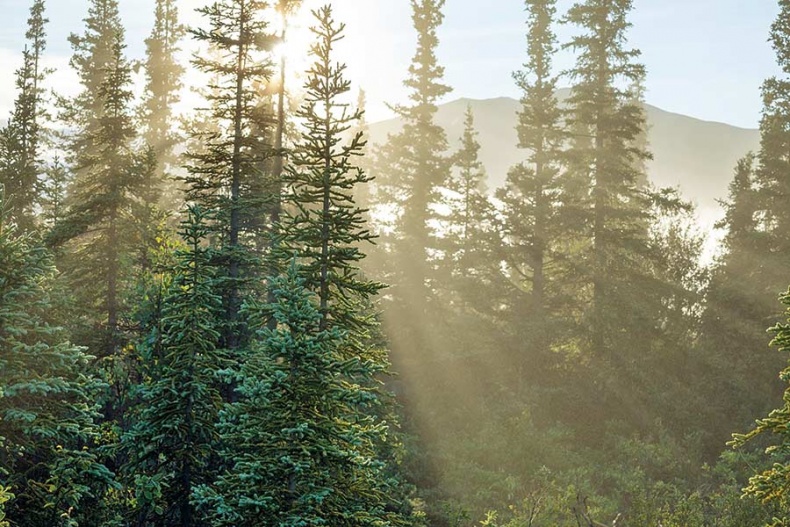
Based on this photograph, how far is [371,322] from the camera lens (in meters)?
11.6

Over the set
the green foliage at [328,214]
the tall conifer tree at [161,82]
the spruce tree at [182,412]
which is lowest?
the spruce tree at [182,412]

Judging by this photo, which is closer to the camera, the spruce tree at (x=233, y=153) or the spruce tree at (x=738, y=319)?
the spruce tree at (x=233, y=153)

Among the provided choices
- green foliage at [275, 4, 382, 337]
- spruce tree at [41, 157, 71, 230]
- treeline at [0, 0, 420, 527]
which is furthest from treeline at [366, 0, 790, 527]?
spruce tree at [41, 157, 71, 230]

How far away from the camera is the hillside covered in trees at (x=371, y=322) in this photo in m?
11.1

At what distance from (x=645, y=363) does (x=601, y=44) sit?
1684cm

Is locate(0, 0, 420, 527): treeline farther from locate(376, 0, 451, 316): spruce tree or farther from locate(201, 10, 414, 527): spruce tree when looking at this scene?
locate(376, 0, 451, 316): spruce tree

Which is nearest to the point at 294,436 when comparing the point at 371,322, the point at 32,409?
the point at 371,322

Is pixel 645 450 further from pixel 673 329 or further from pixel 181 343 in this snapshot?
pixel 181 343

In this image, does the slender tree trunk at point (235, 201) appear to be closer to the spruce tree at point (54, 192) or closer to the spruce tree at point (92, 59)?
the spruce tree at point (54, 192)

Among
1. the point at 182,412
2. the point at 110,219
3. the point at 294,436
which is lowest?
the point at 182,412

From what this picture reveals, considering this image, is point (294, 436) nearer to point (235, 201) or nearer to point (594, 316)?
point (235, 201)

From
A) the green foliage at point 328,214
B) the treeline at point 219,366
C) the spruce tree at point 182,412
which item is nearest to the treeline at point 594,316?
the treeline at point 219,366

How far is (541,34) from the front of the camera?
34.1 meters

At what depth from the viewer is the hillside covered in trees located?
1109cm
